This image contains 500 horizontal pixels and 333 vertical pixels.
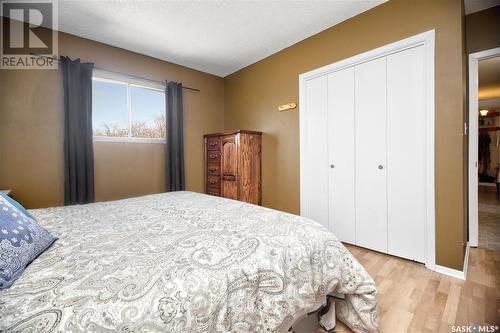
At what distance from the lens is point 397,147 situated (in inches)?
88.1

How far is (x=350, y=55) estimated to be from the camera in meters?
2.54

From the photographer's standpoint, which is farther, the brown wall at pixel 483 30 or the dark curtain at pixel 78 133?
the dark curtain at pixel 78 133

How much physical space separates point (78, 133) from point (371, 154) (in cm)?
348

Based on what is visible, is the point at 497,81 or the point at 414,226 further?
the point at 497,81

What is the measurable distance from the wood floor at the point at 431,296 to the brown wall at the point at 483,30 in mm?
2187

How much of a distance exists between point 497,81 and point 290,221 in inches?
233

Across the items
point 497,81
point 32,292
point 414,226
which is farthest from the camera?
point 497,81

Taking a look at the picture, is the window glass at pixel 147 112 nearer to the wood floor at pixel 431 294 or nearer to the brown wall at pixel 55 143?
the brown wall at pixel 55 143

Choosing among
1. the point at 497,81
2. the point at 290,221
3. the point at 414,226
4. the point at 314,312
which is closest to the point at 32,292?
the point at 290,221

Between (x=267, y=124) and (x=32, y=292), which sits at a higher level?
(x=267, y=124)

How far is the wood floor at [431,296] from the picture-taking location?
54.2 inches

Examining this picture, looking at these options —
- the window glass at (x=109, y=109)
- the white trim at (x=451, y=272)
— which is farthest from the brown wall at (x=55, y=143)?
the white trim at (x=451, y=272)

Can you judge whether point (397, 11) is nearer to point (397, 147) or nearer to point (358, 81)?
point (358, 81)

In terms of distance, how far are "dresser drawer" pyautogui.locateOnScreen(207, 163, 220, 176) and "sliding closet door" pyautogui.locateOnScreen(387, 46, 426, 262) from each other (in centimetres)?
245
